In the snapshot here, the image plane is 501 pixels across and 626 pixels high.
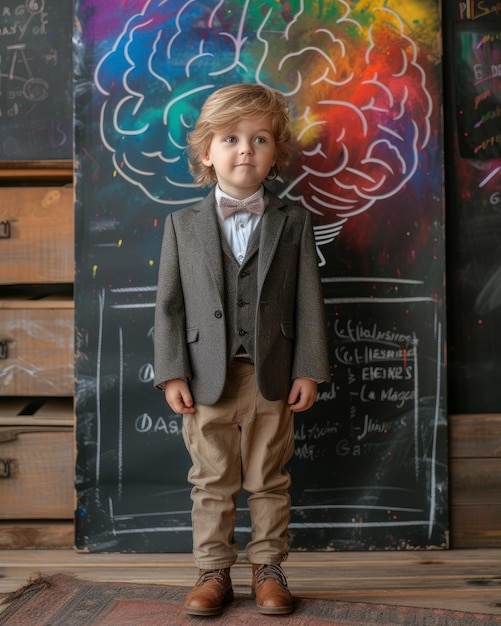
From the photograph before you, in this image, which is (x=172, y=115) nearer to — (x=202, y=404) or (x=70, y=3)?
(x=70, y=3)

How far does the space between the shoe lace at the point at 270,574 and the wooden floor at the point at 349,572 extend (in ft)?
0.38

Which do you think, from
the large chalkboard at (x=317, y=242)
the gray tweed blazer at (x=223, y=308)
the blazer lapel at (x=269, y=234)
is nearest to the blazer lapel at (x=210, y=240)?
the gray tweed blazer at (x=223, y=308)

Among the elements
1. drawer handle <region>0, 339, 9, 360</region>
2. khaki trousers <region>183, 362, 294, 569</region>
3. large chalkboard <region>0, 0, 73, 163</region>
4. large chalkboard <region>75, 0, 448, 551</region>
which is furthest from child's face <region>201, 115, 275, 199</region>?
drawer handle <region>0, 339, 9, 360</region>

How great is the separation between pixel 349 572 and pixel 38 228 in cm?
150

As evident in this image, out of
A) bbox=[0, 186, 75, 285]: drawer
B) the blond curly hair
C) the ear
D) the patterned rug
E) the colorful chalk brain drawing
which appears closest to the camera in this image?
the patterned rug

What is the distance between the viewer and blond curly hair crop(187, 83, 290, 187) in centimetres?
209

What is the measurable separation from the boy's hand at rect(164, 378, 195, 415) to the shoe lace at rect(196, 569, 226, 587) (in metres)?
0.45

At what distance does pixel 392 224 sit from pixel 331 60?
0.57m

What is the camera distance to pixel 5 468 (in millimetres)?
2551

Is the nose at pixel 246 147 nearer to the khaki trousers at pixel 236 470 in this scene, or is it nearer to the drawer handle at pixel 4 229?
the khaki trousers at pixel 236 470

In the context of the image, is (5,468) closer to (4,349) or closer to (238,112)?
(4,349)

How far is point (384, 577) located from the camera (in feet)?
7.58

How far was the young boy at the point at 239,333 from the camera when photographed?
210 centimetres

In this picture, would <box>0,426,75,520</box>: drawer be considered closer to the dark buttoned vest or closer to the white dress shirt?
the dark buttoned vest
